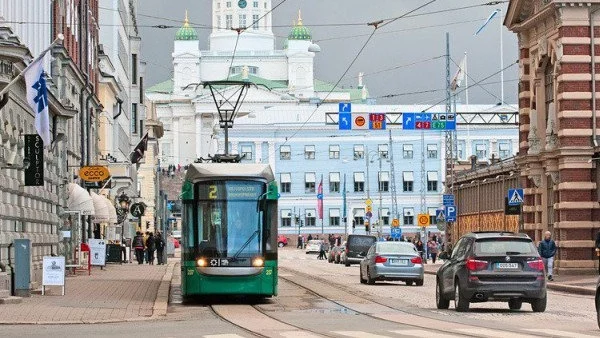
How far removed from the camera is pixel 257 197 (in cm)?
3631

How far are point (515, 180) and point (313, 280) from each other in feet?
52.2

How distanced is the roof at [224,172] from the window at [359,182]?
119358 mm

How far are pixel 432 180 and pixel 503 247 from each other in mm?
124532

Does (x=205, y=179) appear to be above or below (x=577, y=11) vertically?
below

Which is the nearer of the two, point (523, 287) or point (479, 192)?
point (523, 287)

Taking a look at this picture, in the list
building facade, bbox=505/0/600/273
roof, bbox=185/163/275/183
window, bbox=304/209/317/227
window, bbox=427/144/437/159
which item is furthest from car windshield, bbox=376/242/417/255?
window, bbox=304/209/317/227

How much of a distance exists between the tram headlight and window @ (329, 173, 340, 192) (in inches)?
4711

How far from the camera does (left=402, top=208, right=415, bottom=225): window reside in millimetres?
157750

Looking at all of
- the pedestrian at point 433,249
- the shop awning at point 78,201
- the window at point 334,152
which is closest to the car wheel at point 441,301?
the shop awning at point 78,201

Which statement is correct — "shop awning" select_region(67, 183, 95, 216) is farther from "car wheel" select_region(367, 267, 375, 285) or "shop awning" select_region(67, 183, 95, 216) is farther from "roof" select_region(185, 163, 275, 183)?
"roof" select_region(185, 163, 275, 183)

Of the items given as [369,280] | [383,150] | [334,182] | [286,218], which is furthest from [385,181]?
[369,280]

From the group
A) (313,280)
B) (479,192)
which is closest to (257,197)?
(313,280)

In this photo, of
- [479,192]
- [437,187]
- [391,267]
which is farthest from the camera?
[437,187]

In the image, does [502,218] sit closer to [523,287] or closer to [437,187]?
[523,287]
